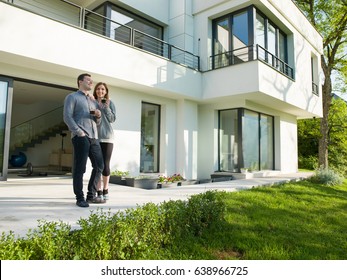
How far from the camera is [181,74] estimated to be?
9.53 metres

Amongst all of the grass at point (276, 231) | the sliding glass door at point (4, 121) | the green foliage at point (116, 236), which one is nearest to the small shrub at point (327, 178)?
the grass at point (276, 231)

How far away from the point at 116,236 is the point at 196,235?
4.41ft

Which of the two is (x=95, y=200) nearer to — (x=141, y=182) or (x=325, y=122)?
(x=141, y=182)

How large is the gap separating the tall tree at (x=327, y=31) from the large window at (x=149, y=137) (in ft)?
35.1

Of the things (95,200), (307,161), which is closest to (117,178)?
(95,200)

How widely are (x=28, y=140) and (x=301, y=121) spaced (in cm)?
1878

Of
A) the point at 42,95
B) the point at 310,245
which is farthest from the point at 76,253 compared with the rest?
the point at 42,95

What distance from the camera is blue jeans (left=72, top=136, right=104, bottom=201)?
3613 millimetres

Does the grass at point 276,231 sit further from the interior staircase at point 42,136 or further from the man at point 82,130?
the interior staircase at point 42,136

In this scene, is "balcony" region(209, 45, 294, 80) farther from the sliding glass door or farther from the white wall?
the sliding glass door

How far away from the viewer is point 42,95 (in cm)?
1229

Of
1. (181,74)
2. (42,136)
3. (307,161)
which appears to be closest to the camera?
(181,74)

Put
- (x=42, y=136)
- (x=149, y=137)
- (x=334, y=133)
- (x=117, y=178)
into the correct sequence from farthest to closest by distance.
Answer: (x=334, y=133) → (x=42, y=136) → (x=149, y=137) → (x=117, y=178)
